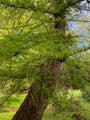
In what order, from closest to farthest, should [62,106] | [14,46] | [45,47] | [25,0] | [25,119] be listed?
[45,47], [14,46], [62,106], [25,0], [25,119]

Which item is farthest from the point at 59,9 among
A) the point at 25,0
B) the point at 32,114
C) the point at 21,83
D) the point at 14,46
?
the point at 32,114

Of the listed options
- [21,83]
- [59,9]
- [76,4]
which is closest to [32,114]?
[21,83]

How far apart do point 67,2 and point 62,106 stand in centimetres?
160

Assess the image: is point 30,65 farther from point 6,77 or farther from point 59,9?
point 59,9

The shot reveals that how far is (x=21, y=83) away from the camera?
204 centimetres

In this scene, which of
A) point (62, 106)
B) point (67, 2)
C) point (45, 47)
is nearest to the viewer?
point (45, 47)

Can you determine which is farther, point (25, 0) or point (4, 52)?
point (25, 0)

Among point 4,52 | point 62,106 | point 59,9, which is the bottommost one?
point 62,106

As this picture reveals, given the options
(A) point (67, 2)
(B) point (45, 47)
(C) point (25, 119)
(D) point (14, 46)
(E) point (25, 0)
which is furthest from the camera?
(C) point (25, 119)

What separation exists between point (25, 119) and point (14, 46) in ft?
4.53

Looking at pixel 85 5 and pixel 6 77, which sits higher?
pixel 85 5

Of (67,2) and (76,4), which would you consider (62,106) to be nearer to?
Answer: (67,2)

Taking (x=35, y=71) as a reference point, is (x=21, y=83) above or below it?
below

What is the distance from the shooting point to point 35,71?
191cm
